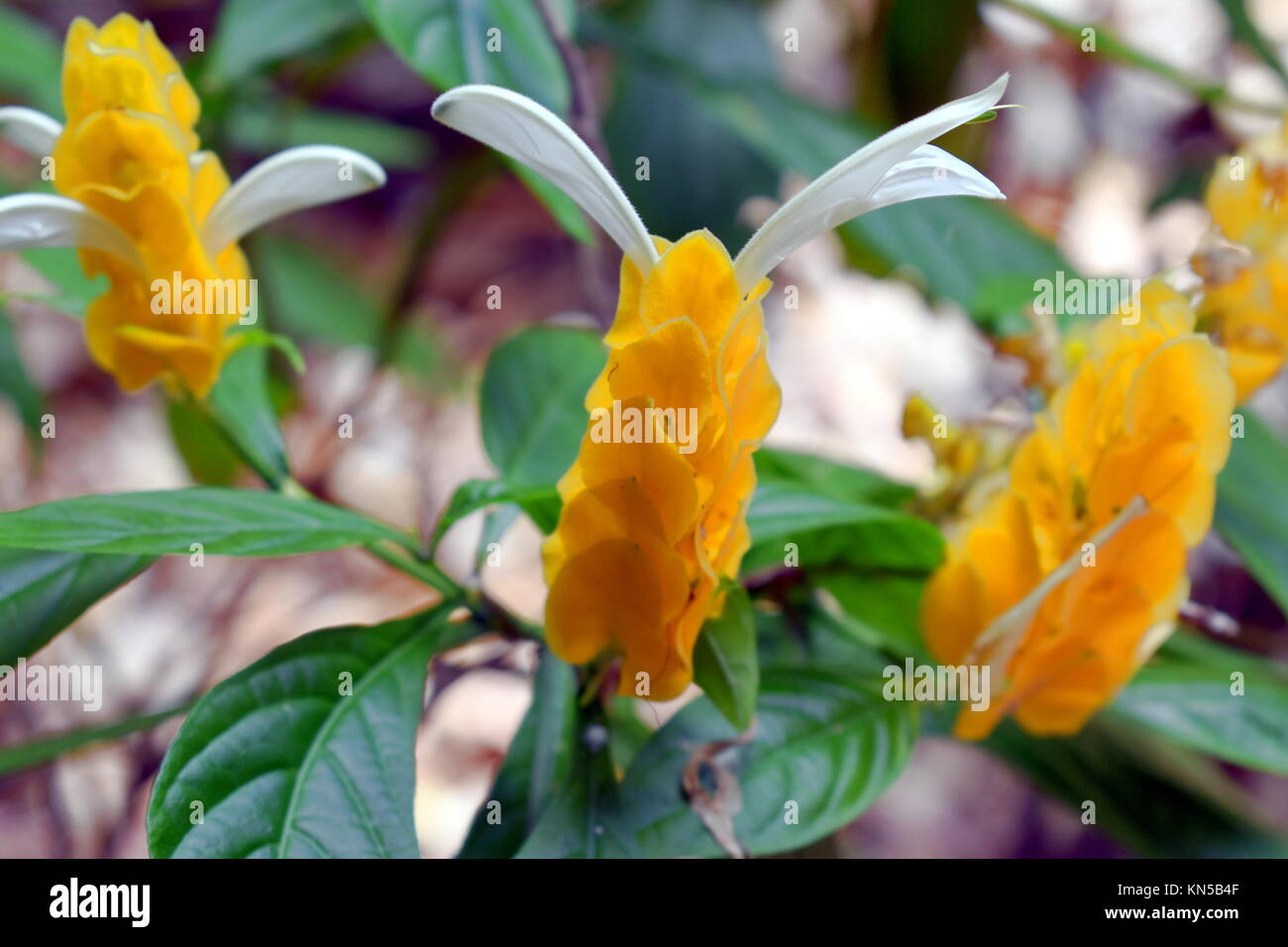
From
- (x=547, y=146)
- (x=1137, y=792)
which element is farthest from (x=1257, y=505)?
(x=547, y=146)

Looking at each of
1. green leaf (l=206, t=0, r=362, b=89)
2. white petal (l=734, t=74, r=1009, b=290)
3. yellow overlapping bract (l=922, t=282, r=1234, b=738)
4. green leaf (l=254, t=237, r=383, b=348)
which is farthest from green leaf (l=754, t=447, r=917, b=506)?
green leaf (l=254, t=237, r=383, b=348)

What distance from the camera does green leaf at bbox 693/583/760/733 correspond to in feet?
1.49

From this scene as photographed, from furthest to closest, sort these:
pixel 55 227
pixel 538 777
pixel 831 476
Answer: pixel 831 476 < pixel 538 777 < pixel 55 227

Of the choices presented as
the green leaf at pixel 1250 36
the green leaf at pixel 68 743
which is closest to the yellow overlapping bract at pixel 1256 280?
the green leaf at pixel 1250 36

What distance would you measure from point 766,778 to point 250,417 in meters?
0.38

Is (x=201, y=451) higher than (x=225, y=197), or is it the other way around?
(x=201, y=451)

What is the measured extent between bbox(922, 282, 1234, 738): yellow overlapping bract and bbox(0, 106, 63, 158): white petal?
52cm

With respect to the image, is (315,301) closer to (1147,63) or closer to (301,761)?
(1147,63)

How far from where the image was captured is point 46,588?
0.52 m

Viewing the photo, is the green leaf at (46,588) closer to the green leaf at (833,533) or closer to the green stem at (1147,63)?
the green leaf at (833,533)

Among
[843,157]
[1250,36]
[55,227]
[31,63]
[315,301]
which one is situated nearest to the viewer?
[55,227]

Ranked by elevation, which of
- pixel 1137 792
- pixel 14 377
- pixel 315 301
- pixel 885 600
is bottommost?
pixel 1137 792

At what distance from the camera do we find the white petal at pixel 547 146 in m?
0.38
